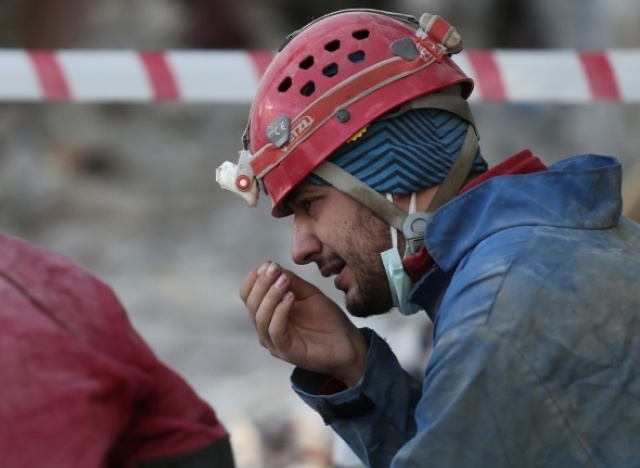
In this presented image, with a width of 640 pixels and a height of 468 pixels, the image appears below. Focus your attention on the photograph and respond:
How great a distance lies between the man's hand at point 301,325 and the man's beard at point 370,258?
0.14 meters

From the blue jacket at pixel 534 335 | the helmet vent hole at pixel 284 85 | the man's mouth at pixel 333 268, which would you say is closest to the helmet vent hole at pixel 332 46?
the helmet vent hole at pixel 284 85

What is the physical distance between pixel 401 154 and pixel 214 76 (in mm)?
2902

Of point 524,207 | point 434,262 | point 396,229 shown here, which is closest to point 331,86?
point 396,229

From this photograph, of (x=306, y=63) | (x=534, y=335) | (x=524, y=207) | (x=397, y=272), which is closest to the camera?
(x=534, y=335)

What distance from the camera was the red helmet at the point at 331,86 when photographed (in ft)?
9.91

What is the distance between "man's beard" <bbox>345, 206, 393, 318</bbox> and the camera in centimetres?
303

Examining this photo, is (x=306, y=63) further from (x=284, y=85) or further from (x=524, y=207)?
(x=524, y=207)

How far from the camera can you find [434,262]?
288 centimetres

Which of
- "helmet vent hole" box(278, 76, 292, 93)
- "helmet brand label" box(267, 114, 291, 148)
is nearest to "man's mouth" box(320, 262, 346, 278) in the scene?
"helmet brand label" box(267, 114, 291, 148)

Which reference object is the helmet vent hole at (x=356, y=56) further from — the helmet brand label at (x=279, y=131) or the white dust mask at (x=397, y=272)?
the white dust mask at (x=397, y=272)

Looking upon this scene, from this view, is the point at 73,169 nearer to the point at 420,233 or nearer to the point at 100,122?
the point at 100,122

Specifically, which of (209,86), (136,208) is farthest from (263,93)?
(136,208)

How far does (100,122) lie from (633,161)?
10.1ft

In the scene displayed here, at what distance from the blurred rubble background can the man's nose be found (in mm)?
4442
